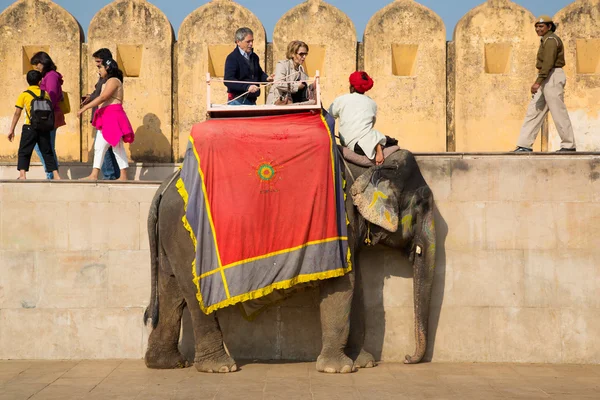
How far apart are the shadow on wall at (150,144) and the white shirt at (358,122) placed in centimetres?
255

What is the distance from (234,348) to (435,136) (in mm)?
3585

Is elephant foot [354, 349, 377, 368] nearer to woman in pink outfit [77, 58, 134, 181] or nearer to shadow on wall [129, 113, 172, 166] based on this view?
woman in pink outfit [77, 58, 134, 181]

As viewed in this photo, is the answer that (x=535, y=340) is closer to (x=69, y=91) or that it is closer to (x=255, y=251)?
(x=255, y=251)

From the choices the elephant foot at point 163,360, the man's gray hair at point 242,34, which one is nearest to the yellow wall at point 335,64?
the man's gray hair at point 242,34

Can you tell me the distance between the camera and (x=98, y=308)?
11367 mm

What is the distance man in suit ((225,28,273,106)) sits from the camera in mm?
11734

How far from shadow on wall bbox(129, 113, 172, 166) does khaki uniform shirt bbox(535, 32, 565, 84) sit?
4044mm

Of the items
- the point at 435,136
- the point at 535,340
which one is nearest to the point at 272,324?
the point at 535,340

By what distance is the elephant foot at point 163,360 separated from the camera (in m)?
10.9

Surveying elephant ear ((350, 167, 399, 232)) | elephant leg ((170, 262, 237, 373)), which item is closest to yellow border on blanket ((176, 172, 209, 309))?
elephant leg ((170, 262, 237, 373))

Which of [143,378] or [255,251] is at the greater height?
[255,251]

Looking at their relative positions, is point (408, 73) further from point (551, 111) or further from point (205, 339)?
point (205, 339)

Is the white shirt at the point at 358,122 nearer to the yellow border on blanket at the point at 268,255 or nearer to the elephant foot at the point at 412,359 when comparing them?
the yellow border on blanket at the point at 268,255

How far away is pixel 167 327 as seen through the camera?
11031 millimetres
